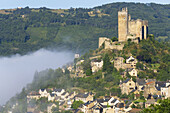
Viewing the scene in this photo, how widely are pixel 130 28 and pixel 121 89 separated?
16247 millimetres

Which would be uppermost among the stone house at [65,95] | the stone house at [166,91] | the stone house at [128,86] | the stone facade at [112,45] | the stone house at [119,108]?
the stone facade at [112,45]

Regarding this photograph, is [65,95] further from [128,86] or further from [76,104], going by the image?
[128,86]

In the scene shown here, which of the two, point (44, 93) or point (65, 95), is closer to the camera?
point (65, 95)

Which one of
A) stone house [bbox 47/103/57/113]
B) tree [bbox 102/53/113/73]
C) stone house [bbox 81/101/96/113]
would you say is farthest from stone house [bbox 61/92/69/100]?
stone house [bbox 81/101/96/113]

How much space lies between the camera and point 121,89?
255 ft

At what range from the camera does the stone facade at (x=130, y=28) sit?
90188 millimetres

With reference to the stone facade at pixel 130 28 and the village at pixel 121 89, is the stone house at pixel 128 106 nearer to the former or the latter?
the village at pixel 121 89

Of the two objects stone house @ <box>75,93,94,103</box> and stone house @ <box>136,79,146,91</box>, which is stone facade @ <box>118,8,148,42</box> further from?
stone house @ <box>75,93,94,103</box>

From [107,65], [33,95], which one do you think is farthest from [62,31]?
[107,65]

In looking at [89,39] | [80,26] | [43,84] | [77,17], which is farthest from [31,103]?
[77,17]

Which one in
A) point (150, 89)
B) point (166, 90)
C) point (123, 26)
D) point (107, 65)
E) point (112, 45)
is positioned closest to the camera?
point (166, 90)

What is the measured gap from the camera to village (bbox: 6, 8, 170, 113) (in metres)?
69.9

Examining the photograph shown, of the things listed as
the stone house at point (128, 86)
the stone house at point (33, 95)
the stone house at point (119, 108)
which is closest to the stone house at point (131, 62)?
the stone house at point (128, 86)

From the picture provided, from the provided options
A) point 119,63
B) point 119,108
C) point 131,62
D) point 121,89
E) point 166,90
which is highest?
point 131,62
